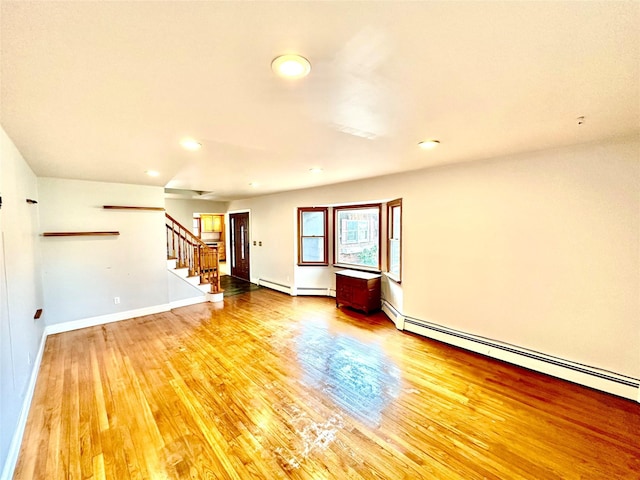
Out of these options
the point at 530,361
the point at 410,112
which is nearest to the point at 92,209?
the point at 410,112

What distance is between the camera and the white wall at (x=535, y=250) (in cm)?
251

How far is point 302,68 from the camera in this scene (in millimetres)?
1343

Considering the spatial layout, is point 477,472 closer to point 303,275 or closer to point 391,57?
point 391,57

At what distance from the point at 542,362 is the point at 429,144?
2.64 metres

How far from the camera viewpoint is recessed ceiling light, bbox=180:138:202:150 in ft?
8.14

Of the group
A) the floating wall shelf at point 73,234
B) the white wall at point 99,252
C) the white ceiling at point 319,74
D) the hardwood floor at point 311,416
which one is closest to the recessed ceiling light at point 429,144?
the white ceiling at point 319,74

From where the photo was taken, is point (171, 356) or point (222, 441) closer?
point (222, 441)

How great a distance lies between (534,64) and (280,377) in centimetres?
319

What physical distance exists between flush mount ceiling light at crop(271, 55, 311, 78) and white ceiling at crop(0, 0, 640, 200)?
1.5 inches

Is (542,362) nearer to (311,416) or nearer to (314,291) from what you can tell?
(311,416)

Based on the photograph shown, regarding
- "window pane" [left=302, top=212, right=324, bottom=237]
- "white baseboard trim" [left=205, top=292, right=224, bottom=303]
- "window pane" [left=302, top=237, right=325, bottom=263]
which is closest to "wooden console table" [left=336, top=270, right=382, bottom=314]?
"window pane" [left=302, top=237, right=325, bottom=263]

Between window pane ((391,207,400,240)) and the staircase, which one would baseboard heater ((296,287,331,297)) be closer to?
the staircase

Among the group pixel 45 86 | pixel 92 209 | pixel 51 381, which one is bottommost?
pixel 51 381

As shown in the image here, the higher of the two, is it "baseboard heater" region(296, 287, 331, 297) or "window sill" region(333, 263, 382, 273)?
"window sill" region(333, 263, 382, 273)
